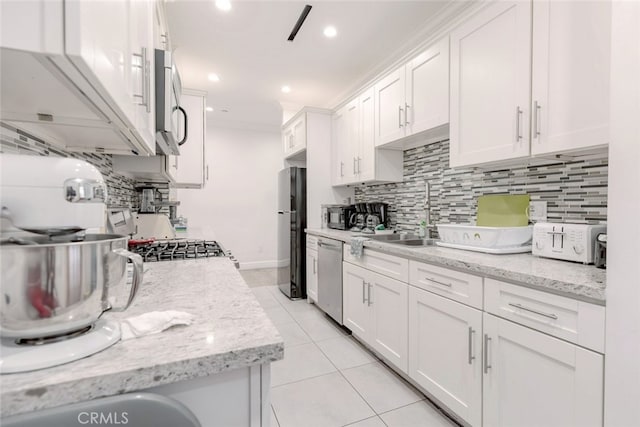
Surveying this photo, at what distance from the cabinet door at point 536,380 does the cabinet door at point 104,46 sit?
5.09ft

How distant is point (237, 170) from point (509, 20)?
4449 millimetres

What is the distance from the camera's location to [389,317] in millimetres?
2004

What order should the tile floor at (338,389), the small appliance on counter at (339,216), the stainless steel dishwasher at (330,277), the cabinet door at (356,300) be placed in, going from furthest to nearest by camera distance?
the small appliance on counter at (339,216), the stainless steel dishwasher at (330,277), the cabinet door at (356,300), the tile floor at (338,389)

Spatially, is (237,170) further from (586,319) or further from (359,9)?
(586,319)

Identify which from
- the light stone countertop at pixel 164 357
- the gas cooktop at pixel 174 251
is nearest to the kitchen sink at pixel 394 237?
the gas cooktop at pixel 174 251

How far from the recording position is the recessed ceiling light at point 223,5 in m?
2.10

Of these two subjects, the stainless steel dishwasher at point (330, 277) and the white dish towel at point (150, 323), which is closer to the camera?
the white dish towel at point (150, 323)

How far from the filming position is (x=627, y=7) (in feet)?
2.98

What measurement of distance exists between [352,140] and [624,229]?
2.40m

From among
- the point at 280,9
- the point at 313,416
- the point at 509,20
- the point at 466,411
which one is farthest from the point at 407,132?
the point at 313,416

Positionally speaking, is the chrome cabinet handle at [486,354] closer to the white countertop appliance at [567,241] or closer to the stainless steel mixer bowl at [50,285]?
the white countertop appliance at [567,241]

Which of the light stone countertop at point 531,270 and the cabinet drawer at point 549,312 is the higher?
the light stone countertop at point 531,270

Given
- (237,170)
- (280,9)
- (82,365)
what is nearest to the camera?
(82,365)

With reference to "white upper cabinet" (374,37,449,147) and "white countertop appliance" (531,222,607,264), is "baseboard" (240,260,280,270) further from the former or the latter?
"white countertop appliance" (531,222,607,264)
